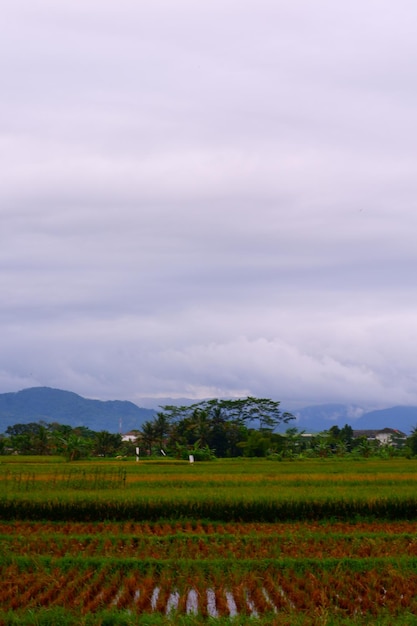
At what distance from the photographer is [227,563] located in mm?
10797

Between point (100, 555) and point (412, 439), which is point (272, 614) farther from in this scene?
point (412, 439)

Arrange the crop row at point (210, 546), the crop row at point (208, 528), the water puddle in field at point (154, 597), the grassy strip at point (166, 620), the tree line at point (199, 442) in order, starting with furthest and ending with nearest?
1. the tree line at point (199, 442)
2. the crop row at point (208, 528)
3. the crop row at point (210, 546)
4. the water puddle in field at point (154, 597)
5. the grassy strip at point (166, 620)

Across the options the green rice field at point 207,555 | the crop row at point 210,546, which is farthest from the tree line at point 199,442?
the crop row at point 210,546

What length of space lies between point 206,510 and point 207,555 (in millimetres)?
5421

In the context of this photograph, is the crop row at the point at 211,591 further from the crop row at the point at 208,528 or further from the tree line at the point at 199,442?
the tree line at the point at 199,442

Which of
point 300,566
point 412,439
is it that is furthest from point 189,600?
point 412,439

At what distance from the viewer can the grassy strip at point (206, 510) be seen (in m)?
17.1

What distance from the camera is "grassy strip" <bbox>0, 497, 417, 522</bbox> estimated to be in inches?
674

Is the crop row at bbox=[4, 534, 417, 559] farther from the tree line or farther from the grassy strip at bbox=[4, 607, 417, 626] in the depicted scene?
the tree line

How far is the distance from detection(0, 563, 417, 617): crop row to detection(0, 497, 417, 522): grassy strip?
21.1 feet

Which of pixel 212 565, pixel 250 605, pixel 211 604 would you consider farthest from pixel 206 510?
pixel 250 605

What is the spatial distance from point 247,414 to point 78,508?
51.8 m

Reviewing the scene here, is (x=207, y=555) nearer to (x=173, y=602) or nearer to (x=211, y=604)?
(x=173, y=602)

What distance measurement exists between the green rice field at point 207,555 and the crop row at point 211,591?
2 centimetres
